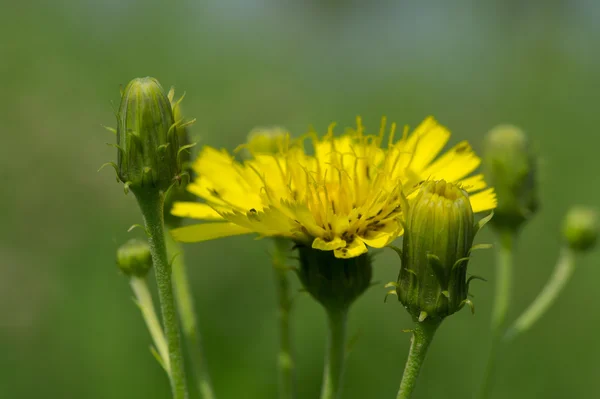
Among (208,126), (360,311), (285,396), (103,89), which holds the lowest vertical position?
(360,311)

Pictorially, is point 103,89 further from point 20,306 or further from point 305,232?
point 305,232

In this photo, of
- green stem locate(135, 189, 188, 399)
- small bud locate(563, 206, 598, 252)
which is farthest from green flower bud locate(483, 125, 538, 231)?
green stem locate(135, 189, 188, 399)

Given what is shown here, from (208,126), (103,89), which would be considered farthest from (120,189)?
(103,89)

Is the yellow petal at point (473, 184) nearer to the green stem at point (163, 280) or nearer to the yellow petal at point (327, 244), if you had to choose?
the yellow petal at point (327, 244)

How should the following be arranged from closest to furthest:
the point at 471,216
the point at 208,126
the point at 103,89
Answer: the point at 471,216 < the point at 208,126 < the point at 103,89

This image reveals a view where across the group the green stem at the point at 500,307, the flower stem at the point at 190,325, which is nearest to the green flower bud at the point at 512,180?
the green stem at the point at 500,307

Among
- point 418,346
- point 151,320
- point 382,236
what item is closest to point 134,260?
point 151,320

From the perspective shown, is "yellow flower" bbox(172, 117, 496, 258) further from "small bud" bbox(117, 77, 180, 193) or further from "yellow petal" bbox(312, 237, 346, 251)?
"small bud" bbox(117, 77, 180, 193)

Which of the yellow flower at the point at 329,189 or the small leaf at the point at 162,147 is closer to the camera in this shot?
the small leaf at the point at 162,147
